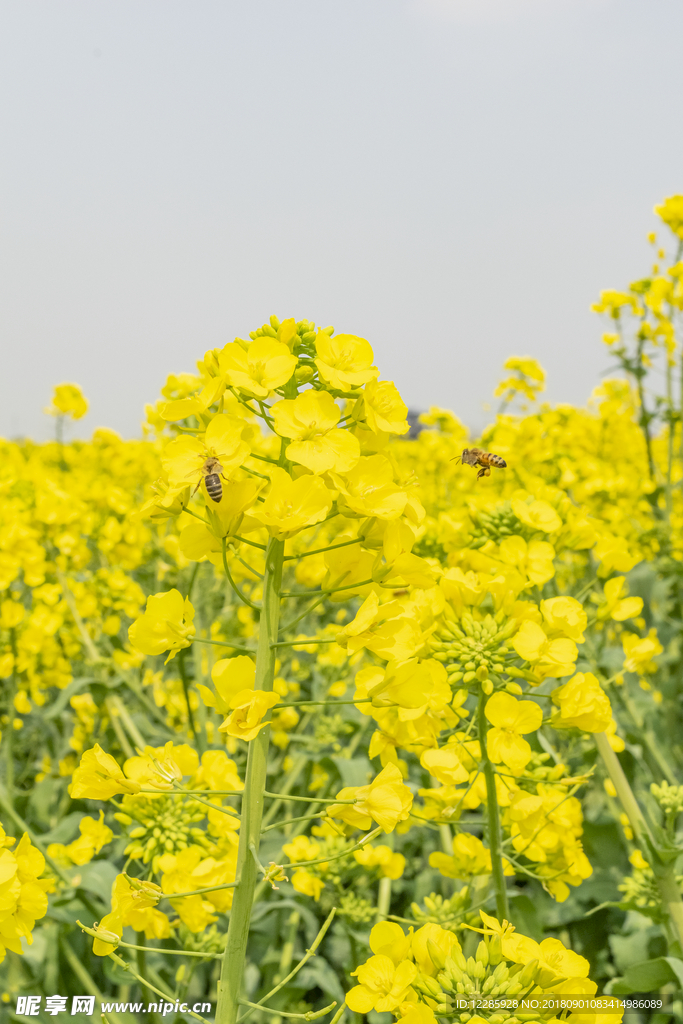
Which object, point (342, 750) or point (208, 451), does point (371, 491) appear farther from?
point (342, 750)

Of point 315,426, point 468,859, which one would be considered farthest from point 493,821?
point 315,426

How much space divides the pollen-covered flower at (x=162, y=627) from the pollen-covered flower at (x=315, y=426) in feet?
1.20

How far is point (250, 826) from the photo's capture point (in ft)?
3.99

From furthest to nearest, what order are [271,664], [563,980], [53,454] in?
[53,454], [271,664], [563,980]

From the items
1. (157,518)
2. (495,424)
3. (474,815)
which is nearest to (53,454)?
(495,424)

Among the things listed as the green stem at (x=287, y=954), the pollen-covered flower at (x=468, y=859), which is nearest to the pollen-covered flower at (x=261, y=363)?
the pollen-covered flower at (x=468, y=859)

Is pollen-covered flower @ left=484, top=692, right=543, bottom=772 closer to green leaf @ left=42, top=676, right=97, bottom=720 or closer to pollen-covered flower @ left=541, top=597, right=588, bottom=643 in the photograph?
pollen-covered flower @ left=541, top=597, right=588, bottom=643

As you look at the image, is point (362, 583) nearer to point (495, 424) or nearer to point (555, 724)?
point (555, 724)

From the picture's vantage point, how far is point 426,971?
3.81 feet

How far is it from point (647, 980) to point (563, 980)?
3.58 feet

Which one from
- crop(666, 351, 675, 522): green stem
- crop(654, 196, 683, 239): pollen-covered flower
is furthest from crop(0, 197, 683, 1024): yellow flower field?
crop(654, 196, 683, 239): pollen-covered flower

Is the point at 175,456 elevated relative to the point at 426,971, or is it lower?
elevated

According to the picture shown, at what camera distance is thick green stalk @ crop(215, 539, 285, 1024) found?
1167 millimetres

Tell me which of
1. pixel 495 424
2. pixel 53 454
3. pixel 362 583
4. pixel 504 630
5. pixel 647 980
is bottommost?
pixel 647 980
